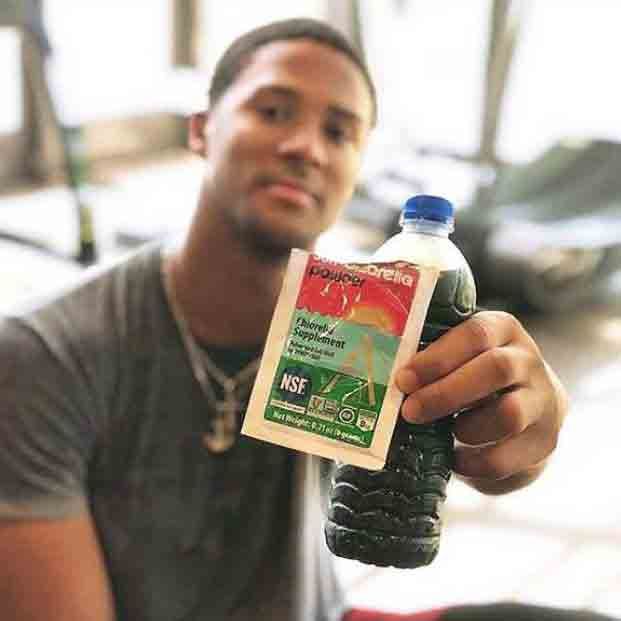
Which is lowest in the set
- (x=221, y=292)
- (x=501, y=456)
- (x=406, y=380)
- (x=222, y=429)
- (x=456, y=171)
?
(x=456, y=171)

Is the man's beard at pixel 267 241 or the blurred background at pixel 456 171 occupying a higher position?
the man's beard at pixel 267 241

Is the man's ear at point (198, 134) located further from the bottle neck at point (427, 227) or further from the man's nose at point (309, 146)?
the bottle neck at point (427, 227)

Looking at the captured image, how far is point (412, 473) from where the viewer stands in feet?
2.23

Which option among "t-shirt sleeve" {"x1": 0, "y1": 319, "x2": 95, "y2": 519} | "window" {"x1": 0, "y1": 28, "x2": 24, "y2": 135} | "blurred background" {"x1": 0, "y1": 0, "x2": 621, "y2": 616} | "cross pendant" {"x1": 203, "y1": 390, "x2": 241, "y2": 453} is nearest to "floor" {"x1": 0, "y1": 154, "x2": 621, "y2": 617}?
"blurred background" {"x1": 0, "y1": 0, "x2": 621, "y2": 616}

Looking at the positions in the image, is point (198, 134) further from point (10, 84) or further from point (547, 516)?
point (10, 84)

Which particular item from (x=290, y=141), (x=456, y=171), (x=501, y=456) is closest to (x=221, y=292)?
(x=290, y=141)

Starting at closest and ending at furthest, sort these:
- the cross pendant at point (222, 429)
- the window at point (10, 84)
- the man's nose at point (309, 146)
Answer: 1. the man's nose at point (309, 146)
2. the cross pendant at point (222, 429)
3. the window at point (10, 84)

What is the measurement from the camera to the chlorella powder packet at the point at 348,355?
2.07 feet

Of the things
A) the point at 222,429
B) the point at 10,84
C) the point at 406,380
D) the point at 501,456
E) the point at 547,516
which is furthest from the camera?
the point at 10,84

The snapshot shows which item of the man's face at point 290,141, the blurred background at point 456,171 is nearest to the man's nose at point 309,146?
the man's face at point 290,141

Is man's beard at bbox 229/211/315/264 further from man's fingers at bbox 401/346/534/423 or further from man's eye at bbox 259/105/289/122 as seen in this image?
man's fingers at bbox 401/346/534/423

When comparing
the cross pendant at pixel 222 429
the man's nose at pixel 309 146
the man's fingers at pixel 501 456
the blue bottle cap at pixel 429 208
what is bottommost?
the cross pendant at pixel 222 429

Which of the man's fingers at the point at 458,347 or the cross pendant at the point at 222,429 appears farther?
the cross pendant at the point at 222,429

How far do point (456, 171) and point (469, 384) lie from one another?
3344mm
